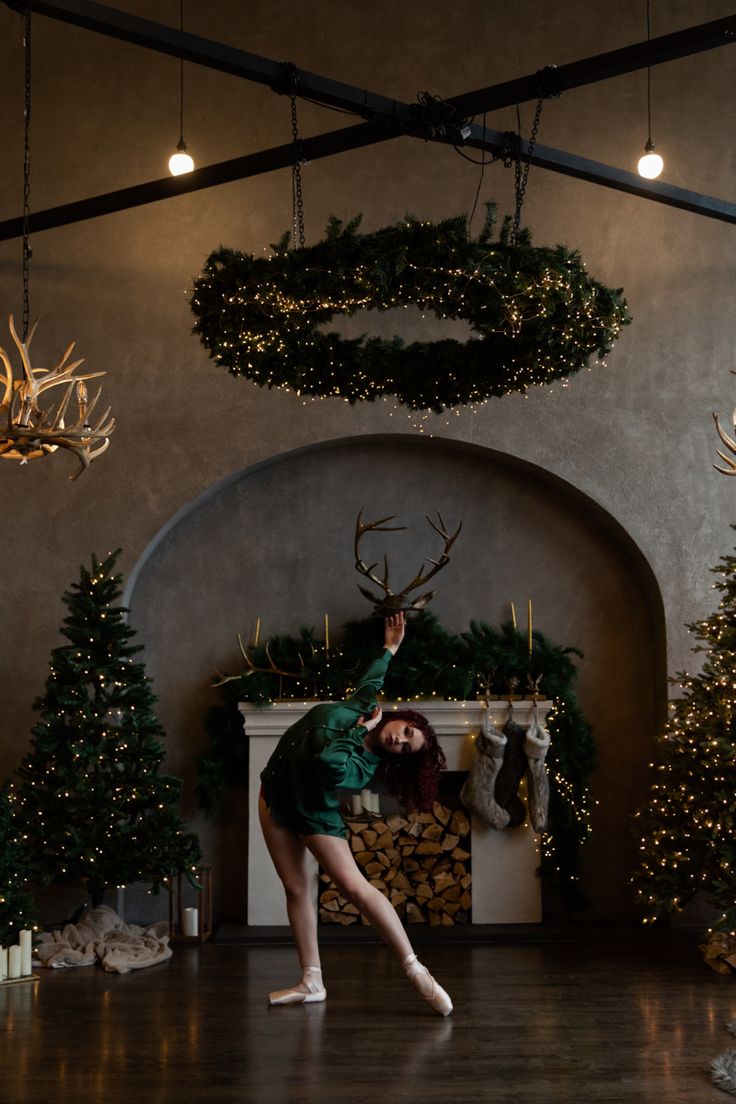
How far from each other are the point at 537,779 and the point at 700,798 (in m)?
1.16

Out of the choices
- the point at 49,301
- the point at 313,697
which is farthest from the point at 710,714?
the point at 49,301

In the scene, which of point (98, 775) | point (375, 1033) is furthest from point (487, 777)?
point (375, 1033)

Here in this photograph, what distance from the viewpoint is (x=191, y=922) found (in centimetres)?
675

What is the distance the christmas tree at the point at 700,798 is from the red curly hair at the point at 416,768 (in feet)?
5.75

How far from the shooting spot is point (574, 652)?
756 centimetres

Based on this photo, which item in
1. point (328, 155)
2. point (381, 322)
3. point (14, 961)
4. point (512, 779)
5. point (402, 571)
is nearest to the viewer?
point (14, 961)

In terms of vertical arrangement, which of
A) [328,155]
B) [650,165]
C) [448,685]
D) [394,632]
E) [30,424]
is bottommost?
[448,685]

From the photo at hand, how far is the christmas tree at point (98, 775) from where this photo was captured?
6.39 meters

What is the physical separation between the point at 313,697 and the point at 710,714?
97.7 inches

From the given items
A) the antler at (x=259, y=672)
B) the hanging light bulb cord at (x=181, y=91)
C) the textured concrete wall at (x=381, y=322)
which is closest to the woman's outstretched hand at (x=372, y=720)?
the antler at (x=259, y=672)

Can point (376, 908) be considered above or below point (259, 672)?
below

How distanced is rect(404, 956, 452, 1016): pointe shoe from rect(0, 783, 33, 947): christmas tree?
225cm

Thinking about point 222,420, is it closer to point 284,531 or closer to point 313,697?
point 284,531

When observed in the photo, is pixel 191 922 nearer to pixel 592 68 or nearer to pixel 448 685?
pixel 448 685
